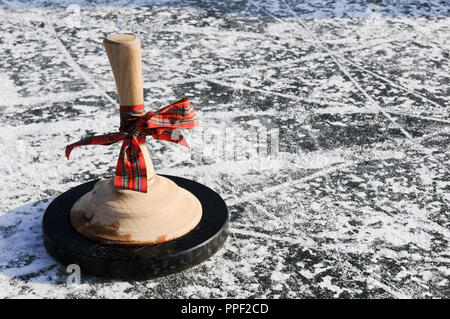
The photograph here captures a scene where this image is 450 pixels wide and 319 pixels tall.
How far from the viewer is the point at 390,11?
3957 millimetres

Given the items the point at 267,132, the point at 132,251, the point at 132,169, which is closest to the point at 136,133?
the point at 132,169

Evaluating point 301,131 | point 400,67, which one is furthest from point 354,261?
point 400,67

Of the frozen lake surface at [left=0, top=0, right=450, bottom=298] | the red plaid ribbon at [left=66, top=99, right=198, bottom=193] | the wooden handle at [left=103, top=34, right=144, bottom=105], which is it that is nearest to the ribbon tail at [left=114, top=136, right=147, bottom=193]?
the red plaid ribbon at [left=66, top=99, right=198, bottom=193]

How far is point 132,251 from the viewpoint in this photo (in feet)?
4.76

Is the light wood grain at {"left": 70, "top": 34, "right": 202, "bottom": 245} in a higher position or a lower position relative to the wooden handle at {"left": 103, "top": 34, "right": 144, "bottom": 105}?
lower

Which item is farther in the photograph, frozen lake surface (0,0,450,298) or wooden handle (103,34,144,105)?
frozen lake surface (0,0,450,298)

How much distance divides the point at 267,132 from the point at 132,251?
1065 mm

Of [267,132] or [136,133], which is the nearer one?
[136,133]

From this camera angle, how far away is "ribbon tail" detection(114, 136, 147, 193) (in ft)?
4.92

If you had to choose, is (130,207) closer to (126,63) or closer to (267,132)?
(126,63)

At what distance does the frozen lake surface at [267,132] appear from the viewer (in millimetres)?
1567

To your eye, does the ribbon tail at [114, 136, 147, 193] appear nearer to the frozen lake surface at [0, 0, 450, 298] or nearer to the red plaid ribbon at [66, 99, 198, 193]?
the red plaid ribbon at [66, 99, 198, 193]

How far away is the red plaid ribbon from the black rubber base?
155mm

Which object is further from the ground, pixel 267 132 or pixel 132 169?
pixel 132 169
